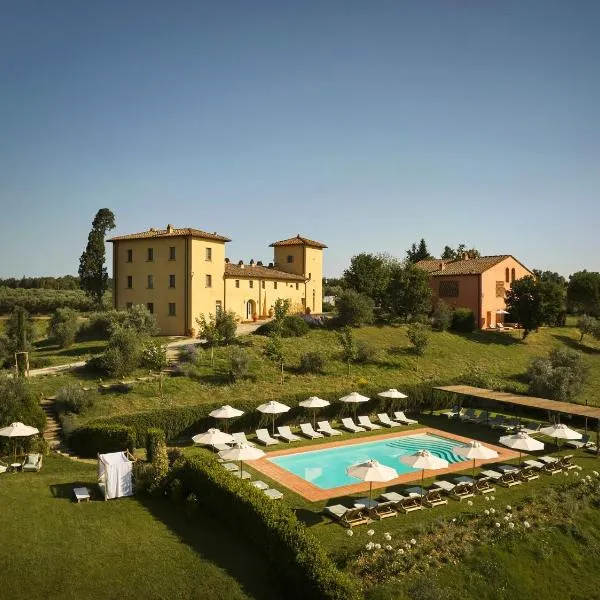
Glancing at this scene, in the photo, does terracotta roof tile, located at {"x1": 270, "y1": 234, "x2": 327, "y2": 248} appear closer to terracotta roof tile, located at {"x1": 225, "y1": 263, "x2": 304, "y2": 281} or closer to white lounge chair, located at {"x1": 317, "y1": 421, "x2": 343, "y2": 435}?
terracotta roof tile, located at {"x1": 225, "y1": 263, "x2": 304, "y2": 281}

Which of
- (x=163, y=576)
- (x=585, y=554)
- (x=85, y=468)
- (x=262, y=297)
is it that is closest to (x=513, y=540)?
(x=585, y=554)

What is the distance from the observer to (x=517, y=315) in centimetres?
4644

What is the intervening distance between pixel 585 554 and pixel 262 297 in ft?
115

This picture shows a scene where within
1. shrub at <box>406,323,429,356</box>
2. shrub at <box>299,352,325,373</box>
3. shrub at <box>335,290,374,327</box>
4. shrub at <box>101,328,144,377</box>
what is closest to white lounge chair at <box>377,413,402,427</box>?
shrub at <box>299,352,325,373</box>

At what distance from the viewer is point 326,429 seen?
995 inches

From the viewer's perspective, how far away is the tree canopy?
48.0m

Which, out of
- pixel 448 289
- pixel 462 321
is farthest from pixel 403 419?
pixel 448 289

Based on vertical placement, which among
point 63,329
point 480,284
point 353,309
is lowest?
point 63,329

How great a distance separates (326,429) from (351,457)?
343 centimetres

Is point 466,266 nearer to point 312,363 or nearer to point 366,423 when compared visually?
point 312,363

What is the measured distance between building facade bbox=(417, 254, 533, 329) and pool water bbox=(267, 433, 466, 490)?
90.6 feet

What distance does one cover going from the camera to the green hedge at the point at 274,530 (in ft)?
34.8

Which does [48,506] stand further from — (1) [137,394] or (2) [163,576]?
(1) [137,394]

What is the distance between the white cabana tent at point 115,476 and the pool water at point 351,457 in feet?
19.7
